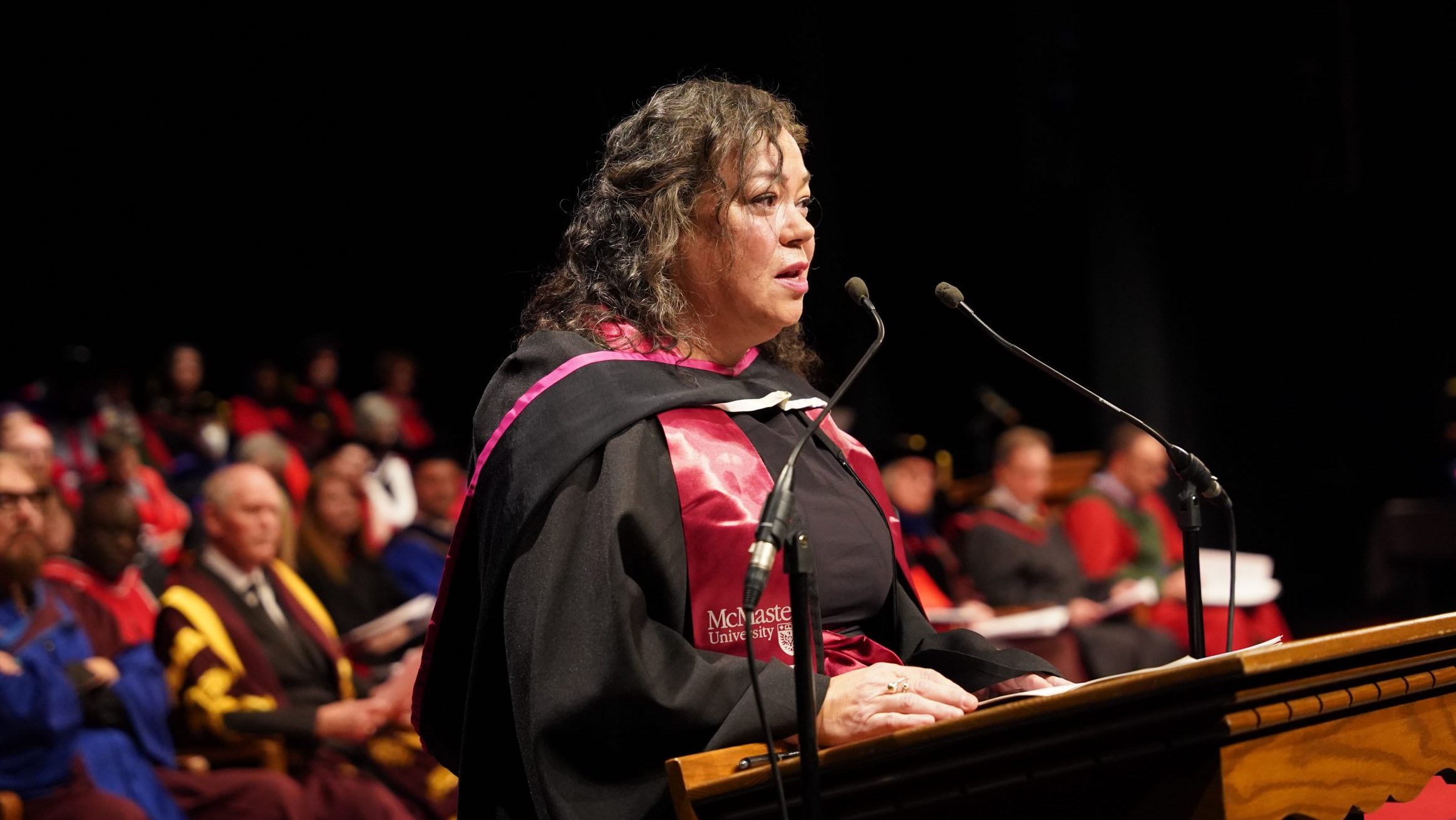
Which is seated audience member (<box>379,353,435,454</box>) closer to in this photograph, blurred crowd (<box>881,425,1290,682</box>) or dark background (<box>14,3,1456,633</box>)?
dark background (<box>14,3,1456,633</box>)

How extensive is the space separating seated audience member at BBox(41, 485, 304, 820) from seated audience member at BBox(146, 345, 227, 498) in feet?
8.20

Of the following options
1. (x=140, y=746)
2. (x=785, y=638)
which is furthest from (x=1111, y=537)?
(x=785, y=638)

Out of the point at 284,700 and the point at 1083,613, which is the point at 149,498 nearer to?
the point at 284,700

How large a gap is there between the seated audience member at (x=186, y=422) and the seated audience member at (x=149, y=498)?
0.29m

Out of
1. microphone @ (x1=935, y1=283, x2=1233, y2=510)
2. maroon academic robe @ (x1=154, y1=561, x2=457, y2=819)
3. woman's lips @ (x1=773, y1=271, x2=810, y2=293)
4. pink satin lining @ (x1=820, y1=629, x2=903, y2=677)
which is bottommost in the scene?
maroon academic robe @ (x1=154, y1=561, x2=457, y2=819)

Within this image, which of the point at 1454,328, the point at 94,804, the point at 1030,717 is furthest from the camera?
the point at 1454,328

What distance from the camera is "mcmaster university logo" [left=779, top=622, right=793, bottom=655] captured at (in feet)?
6.19

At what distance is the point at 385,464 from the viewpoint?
23.7 ft

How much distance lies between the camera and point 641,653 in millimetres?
1714

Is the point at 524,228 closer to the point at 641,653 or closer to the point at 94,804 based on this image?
the point at 94,804

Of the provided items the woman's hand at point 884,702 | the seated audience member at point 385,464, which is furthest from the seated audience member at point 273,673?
the woman's hand at point 884,702

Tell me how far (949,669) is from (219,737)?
3023 mm

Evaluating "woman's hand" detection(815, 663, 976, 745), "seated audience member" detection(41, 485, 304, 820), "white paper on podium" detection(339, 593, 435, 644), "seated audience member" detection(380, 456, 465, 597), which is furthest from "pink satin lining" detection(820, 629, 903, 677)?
"seated audience member" detection(380, 456, 465, 597)

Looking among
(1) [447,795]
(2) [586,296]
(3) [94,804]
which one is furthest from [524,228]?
(2) [586,296]
